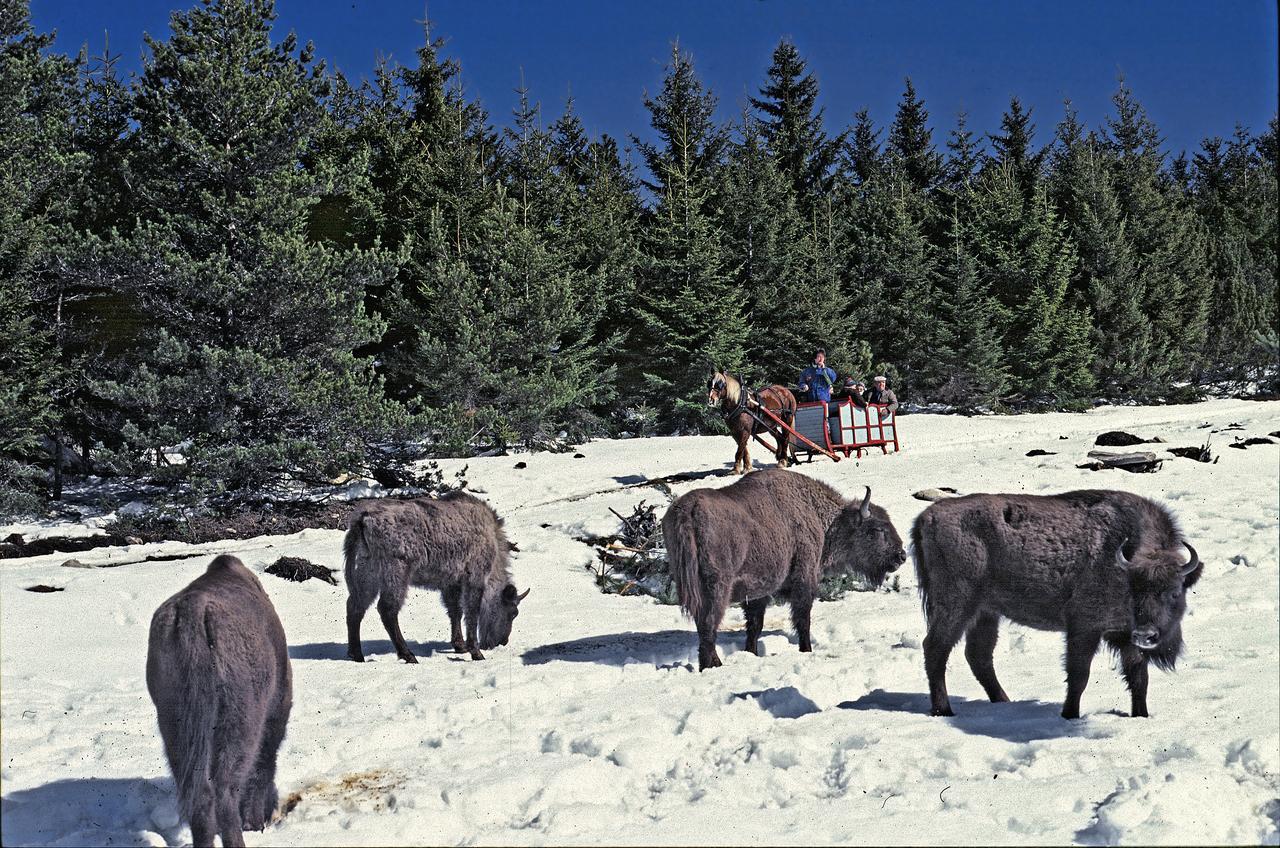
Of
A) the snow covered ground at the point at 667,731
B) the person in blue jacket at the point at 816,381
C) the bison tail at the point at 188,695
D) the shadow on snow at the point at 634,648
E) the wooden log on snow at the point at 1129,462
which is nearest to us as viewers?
the bison tail at the point at 188,695

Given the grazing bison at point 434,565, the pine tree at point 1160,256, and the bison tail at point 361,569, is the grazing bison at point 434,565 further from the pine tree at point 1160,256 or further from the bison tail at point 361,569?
the pine tree at point 1160,256

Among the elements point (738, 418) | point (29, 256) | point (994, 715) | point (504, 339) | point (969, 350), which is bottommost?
point (994, 715)

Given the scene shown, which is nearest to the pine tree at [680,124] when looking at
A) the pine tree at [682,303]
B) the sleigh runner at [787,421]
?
the pine tree at [682,303]

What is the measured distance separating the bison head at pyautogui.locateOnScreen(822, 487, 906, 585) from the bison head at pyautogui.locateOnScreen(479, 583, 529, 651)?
3.32m

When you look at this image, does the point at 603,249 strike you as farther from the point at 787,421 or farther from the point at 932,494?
the point at 932,494

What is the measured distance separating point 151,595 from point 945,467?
46.1 feet

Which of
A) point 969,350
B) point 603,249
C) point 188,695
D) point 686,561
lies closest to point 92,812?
point 188,695

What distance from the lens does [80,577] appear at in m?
13.8

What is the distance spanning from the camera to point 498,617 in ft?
37.3

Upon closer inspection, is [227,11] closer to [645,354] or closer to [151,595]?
[151,595]

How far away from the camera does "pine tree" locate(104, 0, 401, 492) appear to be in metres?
20.3

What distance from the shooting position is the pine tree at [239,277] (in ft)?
66.5

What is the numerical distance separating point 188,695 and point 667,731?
3.19 meters

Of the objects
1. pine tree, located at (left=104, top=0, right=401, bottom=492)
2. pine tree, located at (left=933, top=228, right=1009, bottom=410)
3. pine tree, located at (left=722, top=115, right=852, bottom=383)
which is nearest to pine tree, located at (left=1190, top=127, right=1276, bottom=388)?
pine tree, located at (left=933, top=228, right=1009, bottom=410)
